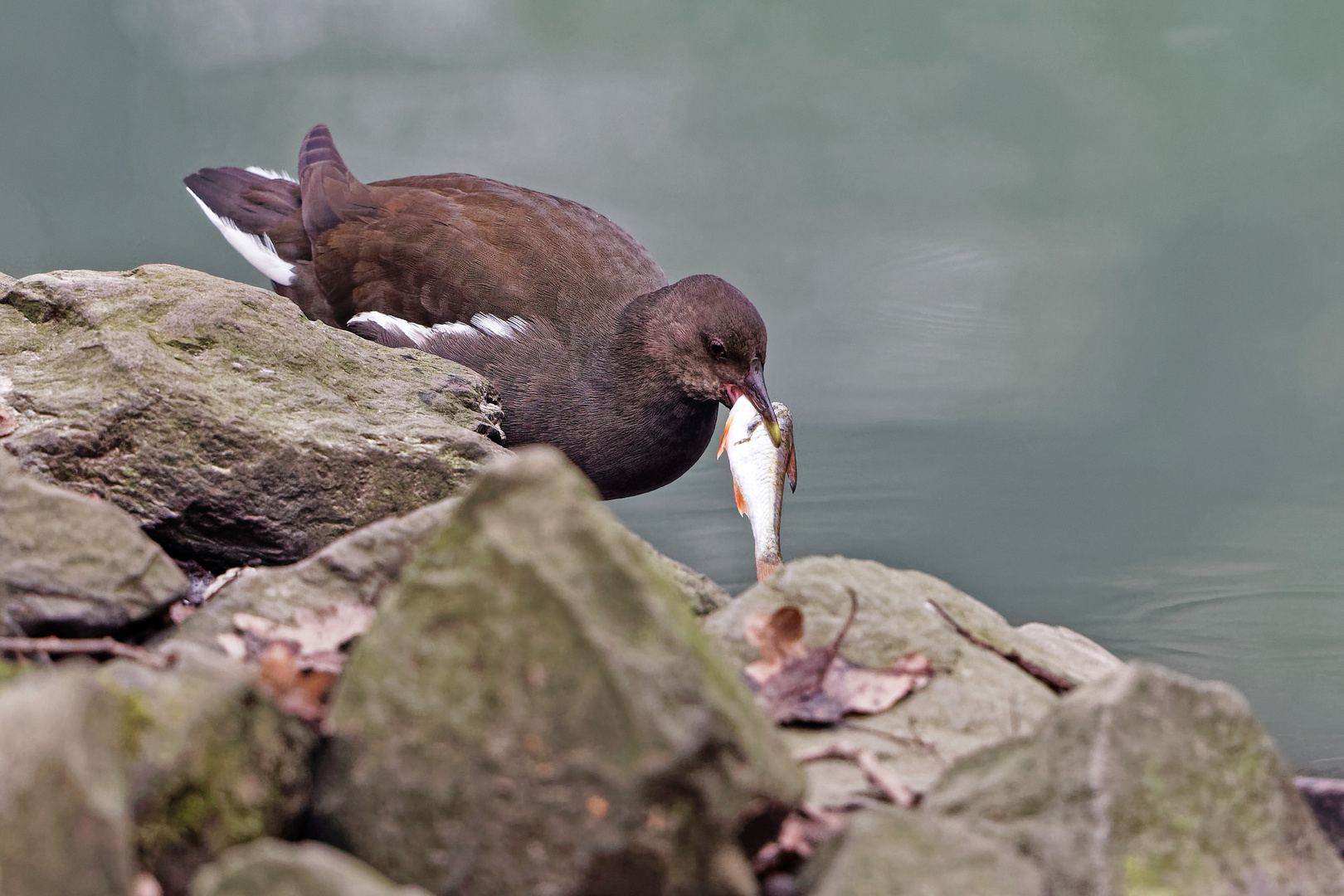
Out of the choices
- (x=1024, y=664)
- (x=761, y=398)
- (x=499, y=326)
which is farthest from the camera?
(x=499, y=326)

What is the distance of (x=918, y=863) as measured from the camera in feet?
5.62

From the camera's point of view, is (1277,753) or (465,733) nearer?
(465,733)

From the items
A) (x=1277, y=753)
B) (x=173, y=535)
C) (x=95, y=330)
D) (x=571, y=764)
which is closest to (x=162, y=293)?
(x=95, y=330)

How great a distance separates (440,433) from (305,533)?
605 millimetres

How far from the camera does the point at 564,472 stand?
1.85m

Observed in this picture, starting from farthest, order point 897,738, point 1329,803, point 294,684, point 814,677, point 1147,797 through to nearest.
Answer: point 1329,803 → point 814,677 → point 897,738 → point 294,684 → point 1147,797

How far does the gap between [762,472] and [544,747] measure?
4719mm

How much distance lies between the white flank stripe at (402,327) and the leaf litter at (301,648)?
367 cm

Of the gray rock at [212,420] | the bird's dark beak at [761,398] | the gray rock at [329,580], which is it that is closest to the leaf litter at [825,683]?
the gray rock at [329,580]

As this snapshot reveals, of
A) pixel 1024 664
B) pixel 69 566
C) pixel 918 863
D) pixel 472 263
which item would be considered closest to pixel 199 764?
pixel 69 566

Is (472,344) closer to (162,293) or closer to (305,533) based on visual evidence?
(162,293)

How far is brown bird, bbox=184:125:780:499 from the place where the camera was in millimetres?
5891

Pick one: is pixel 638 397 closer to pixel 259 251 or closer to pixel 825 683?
pixel 259 251

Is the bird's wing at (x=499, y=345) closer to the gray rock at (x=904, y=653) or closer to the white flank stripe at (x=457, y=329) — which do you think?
the white flank stripe at (x=457, y=329)
